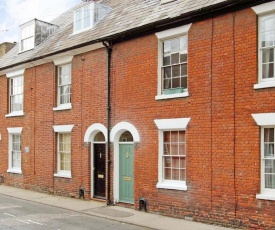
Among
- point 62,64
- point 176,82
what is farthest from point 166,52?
point 62,64

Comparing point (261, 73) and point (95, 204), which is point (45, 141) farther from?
point (261, 73)

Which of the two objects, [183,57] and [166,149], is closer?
[183,57]

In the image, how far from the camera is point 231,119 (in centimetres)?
1074

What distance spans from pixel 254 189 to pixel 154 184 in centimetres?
358

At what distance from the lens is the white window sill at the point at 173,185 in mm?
11805

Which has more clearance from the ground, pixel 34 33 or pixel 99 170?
pixel 34 33

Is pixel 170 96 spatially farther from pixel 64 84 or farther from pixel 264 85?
pixel 64 84

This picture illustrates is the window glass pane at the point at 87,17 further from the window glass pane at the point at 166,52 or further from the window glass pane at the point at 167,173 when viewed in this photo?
the window glass pane at the point at 167,173

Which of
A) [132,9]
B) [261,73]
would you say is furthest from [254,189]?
[132,9]

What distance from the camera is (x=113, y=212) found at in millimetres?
13102

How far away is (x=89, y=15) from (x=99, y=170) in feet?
22.2

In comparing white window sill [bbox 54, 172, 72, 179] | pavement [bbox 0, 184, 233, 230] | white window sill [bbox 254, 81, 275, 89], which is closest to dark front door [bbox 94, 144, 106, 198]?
pavement [bbox 0, 184, 233, 230]

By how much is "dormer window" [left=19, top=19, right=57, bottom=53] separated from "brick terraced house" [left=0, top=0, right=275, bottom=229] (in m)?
1.48

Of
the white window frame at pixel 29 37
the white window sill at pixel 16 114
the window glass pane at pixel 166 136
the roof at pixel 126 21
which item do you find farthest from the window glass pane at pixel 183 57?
the white window frame at pixel 29 37
